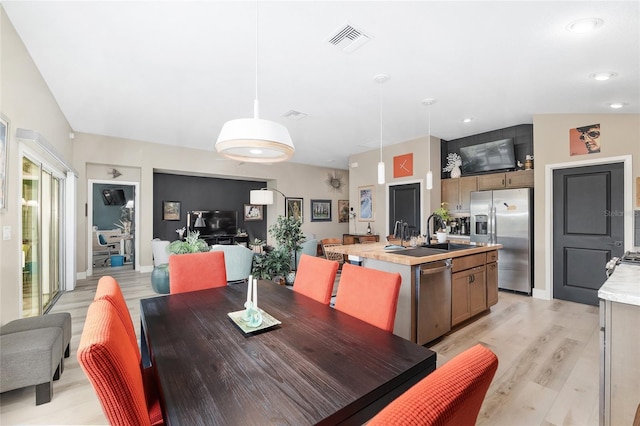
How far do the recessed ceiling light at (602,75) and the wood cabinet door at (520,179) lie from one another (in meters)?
1.86

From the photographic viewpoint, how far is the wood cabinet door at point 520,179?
15.2 ft

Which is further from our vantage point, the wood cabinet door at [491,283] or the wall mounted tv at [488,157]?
the wall mounted tv at [488,157]

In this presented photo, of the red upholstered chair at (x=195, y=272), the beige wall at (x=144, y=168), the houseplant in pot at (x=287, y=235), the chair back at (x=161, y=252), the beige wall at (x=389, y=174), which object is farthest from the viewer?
the beige wall at (x=389, y=174)

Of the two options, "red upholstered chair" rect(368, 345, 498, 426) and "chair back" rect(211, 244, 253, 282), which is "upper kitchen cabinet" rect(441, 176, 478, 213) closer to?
"chair back" rect(211, 244, 253, 282)

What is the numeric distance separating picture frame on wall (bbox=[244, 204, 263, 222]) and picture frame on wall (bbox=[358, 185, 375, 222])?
315 cm

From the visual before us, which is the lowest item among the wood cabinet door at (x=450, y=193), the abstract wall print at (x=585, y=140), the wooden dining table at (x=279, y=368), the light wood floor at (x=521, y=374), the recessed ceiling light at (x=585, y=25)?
the light wood floor at (x=521, y=374)

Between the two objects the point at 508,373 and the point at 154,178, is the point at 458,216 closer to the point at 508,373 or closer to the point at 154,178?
the point at 508,373

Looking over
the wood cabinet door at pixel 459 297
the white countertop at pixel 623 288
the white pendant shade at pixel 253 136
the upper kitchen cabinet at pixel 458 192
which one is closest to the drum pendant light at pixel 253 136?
the white pendant shade at pixel 253 136

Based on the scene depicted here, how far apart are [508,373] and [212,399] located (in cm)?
242

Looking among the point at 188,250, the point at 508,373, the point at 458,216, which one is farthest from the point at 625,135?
the point at 188,250

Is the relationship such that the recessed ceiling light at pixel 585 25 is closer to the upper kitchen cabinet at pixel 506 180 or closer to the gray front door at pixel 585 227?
the gray front door at pixel 585 227

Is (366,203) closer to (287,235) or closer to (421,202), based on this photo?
(421,202)

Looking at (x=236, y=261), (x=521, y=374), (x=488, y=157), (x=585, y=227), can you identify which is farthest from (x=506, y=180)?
(x=236, y=261)

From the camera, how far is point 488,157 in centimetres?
518
